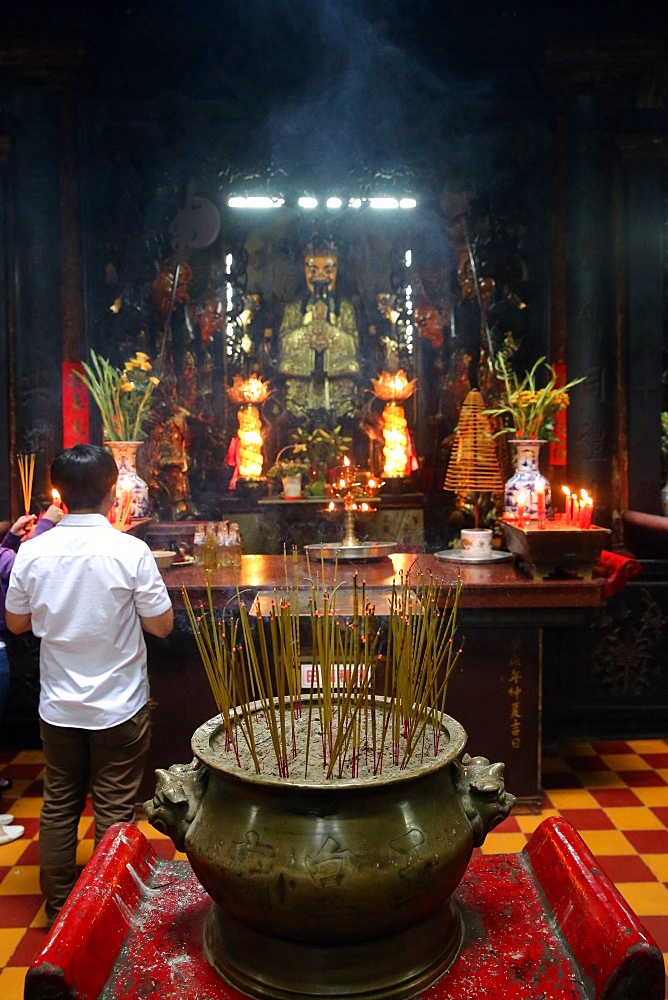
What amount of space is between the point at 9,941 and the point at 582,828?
2119mm

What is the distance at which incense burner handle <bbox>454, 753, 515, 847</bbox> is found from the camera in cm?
129

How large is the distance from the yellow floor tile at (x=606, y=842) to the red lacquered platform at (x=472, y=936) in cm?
201

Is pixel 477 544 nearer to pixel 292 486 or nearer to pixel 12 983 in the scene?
pixel 292 486

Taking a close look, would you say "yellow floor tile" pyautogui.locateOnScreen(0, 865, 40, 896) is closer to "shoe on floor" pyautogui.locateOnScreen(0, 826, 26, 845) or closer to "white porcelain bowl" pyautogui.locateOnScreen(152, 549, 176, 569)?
"shoe on floor" pyautogui.locateOnScreen(0, 826, 26, 845)

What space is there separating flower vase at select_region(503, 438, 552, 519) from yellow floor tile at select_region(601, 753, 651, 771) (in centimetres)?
122

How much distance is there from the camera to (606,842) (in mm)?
3369

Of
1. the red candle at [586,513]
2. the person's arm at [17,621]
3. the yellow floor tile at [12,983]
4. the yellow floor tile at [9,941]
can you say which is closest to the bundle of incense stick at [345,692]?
the person's arm at [17,621]

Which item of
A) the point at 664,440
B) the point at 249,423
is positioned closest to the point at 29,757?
the point at 249,423

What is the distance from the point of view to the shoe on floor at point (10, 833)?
343cm

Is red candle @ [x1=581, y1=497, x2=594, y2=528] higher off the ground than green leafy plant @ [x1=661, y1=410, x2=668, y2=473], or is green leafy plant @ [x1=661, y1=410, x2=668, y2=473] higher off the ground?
green leafy plant @ [x1=661, y1=410, x2=668, y2=473]

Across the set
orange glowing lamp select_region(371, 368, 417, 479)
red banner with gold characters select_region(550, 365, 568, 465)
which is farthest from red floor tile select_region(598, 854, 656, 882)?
orange glowing lamp select_region(371, 368, 417, 479)

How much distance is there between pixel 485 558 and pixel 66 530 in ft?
6.71

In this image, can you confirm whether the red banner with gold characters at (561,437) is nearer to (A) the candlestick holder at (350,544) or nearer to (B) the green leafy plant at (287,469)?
(A) the candlestick holder at (350,544)

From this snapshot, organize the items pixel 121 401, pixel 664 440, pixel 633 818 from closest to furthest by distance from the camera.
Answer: pixel 633 818, pixel 121 401, pixel 664 440
